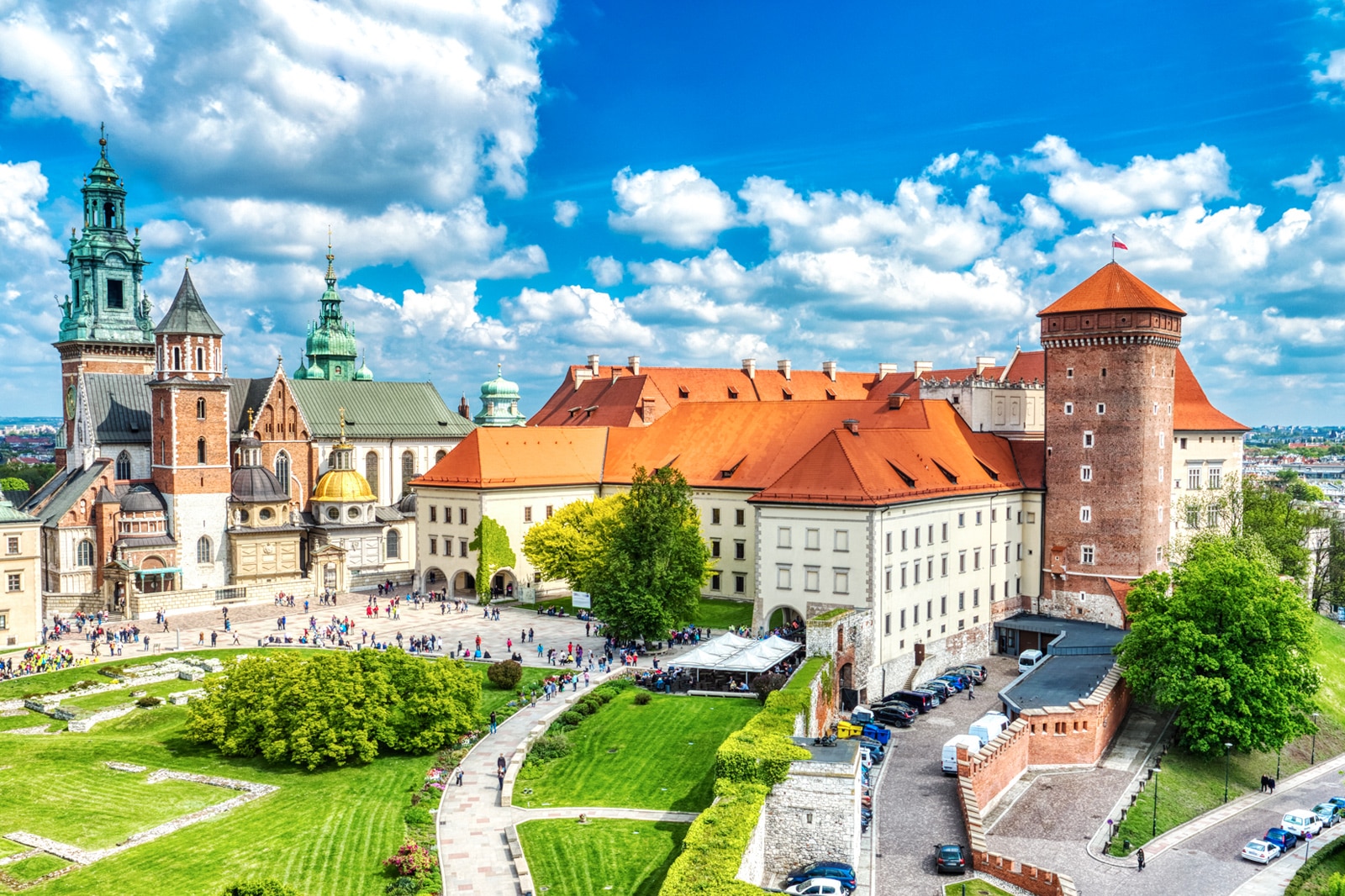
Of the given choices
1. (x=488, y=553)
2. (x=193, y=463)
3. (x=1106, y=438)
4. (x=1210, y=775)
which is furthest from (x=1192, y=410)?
(x=193, y=463)

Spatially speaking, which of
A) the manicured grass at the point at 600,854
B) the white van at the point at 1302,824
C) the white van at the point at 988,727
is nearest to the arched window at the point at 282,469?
the manicured grass at the point at 600,854

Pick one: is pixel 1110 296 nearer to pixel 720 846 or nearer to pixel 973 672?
pixel 973 672

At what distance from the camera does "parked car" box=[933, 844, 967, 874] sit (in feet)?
121

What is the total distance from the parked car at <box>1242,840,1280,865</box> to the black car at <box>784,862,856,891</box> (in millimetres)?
17798

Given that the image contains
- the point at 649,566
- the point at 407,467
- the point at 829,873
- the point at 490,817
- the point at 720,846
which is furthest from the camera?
the point at 407,467

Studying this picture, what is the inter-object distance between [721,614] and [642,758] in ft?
84.2

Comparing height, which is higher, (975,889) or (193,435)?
(193,435)

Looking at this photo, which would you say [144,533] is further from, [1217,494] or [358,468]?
[1217,494]

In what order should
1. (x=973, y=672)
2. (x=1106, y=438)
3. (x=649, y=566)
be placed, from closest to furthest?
(x=649, y=566) → (x=973, y=672) → (x=1106, y=438)

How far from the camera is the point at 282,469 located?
94438mm

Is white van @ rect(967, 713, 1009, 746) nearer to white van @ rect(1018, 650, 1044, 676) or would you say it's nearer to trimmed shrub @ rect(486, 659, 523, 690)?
white van @ rect(1018, 650, 1044, 676)

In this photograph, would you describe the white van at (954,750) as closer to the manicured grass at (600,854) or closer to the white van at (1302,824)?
the manicured grass at (600,854)

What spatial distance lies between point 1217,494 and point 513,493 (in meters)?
51.3

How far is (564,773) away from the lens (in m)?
43.2
